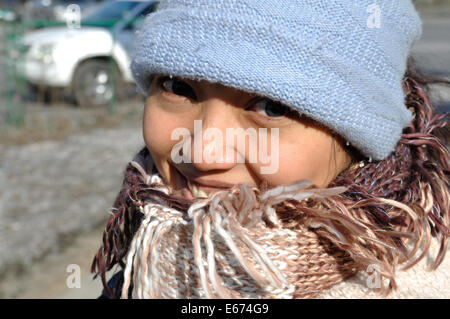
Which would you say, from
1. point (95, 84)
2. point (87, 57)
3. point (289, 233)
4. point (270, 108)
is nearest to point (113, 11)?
point (87, 57)

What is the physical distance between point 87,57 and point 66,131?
1.81 m

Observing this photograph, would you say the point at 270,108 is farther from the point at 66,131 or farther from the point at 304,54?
the point at 66,131

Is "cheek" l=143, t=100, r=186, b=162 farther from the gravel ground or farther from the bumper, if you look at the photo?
the bumper

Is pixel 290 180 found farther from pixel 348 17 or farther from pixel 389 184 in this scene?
pixel 348 17

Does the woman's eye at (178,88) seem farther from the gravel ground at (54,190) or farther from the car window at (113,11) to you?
the car window at (113,11)

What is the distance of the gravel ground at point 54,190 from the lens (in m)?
3.66

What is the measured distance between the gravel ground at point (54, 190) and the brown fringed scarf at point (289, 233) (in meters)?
2.29

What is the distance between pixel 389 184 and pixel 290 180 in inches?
10.2

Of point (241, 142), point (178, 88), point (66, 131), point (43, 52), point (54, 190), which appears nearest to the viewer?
point (241, 142)

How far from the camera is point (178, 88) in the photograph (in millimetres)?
1310

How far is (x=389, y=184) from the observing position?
50.9 inches

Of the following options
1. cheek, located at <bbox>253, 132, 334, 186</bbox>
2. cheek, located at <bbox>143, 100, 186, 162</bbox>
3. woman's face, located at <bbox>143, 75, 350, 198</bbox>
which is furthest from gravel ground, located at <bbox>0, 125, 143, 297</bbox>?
cheek, located at <bbox>253, 132, 334, 186</bbox>

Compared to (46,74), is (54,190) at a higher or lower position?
lower

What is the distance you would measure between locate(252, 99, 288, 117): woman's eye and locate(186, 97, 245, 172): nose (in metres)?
0.05
